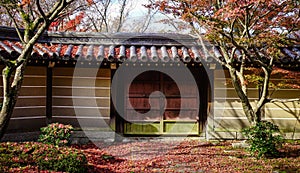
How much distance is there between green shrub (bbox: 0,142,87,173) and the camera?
17.8 ft

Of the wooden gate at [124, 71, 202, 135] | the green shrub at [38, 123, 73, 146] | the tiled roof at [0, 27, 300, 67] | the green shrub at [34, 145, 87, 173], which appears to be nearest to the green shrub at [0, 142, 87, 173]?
the green shrub at [34, 145, 87, 173]

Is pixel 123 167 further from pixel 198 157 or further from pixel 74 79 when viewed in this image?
Answer: pixel 74 79

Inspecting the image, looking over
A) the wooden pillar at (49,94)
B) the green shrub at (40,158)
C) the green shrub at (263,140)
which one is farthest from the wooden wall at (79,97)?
the green shrub at (263,140)

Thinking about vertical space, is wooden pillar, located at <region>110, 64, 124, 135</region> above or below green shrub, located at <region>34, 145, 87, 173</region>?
above

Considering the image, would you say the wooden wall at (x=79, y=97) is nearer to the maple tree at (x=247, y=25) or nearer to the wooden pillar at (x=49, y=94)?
the wooden pillar at (x=49, y=94)

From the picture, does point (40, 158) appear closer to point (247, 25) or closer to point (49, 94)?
point (49, 94)

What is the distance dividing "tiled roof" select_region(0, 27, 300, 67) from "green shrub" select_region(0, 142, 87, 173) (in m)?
3.02

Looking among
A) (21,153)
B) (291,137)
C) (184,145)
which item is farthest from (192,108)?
(21,153)

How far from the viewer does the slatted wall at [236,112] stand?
30.3ft

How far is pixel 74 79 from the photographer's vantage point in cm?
934

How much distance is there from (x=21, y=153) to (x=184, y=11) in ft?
17.0

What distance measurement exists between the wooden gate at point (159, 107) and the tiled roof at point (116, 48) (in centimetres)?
100

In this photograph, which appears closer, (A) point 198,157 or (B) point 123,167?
(B) point 123,167

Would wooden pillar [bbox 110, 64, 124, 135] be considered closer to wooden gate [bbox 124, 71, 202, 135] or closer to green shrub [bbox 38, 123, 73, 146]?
wooden gate [bbox 124, 71, 202, 135]
